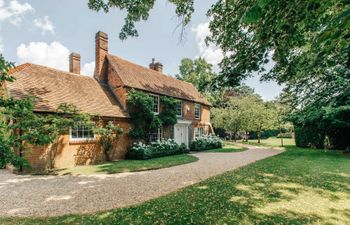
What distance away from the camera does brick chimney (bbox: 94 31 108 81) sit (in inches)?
762

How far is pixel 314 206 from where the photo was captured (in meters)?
6.13

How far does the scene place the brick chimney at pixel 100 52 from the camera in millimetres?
19359

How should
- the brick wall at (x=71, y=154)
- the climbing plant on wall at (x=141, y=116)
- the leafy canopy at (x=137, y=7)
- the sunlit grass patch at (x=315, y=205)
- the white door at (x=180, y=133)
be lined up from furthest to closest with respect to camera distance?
the white door at (x=180, y=133)
the climbing plant on wall at (x=141, y=116)
the brick wall at (x=71, y=154)
the leafy canopy at (x=137, y=7)
the sunlit grass patch at (x=315, y=205)

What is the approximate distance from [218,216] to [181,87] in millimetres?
22487

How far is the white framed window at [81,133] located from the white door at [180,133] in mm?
9663

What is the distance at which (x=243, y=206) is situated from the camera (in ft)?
20.0

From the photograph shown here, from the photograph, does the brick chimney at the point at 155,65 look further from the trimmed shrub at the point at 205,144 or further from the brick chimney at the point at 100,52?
the trimmed shrub at the point at 205,144

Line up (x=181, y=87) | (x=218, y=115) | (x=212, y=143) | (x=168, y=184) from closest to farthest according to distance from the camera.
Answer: (x=168, y=184) < (x=212, y=143) < (x=181, y=87) < (x=218, y=115)

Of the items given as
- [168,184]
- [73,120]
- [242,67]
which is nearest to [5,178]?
[73,120]

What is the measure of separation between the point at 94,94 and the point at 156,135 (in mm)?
6560

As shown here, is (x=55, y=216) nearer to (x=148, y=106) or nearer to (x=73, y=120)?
(x=73, y=120)

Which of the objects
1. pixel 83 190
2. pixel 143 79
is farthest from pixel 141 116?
pixel 83 190

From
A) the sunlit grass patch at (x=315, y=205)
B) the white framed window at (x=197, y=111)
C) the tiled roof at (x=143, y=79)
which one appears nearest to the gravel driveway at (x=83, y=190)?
the sunlit grass patch at (x=315, y=205)

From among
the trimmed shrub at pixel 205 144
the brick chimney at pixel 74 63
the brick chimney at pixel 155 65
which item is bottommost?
the trimmed shrub at pixel 205 144
